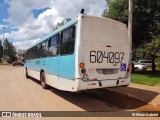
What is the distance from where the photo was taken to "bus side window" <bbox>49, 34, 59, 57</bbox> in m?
10.4

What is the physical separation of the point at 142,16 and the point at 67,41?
13544mm

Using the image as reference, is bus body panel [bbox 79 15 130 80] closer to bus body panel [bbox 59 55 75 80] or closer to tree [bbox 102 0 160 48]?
bus body panel [bbox 59 55 75 80]

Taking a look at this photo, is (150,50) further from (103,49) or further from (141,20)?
(103,49)

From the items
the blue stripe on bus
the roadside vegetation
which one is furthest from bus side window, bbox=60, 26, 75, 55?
the roadside vegetation

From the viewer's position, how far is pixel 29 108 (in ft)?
27.1

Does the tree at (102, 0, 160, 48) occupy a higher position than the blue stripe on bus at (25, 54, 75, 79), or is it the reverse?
the tree at (102, 0, 160, 48)

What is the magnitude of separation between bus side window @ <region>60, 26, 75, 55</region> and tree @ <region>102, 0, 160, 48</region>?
11.8 metres

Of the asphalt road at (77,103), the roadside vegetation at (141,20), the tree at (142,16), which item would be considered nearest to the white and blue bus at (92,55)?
the asphalt road at (77,103)

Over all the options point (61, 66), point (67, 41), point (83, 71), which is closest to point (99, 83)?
point (83, 71)

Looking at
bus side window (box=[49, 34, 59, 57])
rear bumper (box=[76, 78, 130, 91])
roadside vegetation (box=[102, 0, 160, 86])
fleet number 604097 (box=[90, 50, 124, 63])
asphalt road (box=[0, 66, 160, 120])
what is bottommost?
asphalt road (box=[0, 66, 160, 120])

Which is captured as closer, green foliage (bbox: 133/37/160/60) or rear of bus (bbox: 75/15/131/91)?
rear of bus (bbox: 75/15/131/91)

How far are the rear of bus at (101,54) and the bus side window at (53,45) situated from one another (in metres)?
2.45

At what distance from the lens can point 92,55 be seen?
8.24 m

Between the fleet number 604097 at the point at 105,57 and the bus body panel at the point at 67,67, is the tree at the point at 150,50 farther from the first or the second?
the bus body panel at the point at 67,67
